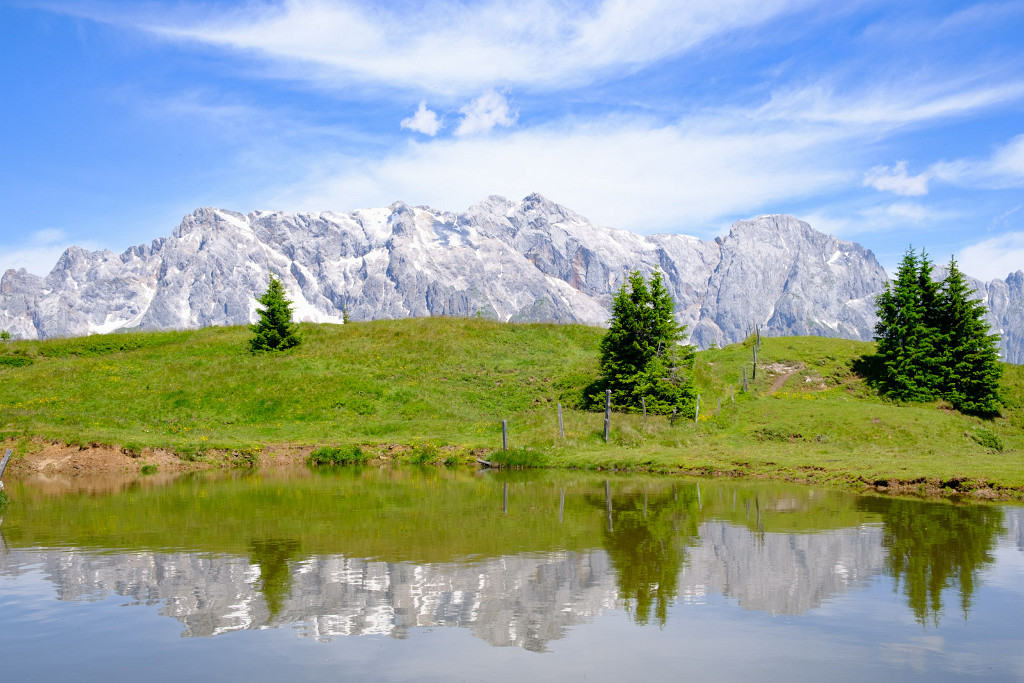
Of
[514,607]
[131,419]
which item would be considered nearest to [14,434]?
[131,419]

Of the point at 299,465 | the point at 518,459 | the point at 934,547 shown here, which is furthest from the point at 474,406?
the point at 934,547

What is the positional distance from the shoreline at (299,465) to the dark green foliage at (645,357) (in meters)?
14.4

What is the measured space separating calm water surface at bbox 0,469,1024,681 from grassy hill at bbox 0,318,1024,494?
42.7 feet

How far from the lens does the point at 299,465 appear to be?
1631 inches

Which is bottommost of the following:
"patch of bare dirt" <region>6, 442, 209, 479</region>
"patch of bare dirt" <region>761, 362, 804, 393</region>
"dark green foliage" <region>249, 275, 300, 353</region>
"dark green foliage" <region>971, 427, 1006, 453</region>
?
"patch of bare dirt" <region>6, 442, 209, 479</region>

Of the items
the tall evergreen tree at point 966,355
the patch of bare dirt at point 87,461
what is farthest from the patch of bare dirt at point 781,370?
the patch of bare dirt at point 87,461

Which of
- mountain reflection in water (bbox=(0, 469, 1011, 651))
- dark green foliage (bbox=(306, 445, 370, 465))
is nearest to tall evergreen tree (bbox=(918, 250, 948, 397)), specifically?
mountain reflection in water (bbox=(0, 469, 1011, 651))

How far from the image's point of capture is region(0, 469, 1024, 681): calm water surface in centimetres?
1084

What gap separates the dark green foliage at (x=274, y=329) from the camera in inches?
2746

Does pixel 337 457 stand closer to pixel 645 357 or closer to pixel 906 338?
pixel 645 357

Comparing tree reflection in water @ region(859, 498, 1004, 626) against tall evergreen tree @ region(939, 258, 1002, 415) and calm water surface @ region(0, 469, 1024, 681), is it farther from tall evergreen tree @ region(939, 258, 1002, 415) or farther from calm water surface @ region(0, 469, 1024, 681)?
tall evergreen tree @ region(939, 258, 1002, 415)

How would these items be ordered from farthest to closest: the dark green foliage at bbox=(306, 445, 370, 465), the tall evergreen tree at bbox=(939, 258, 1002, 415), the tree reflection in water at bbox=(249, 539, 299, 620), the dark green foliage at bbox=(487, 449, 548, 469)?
the tall evergreen tree at bbox=(939, 258, 1002, 415)
the dark green foliage at bbox=(306, 445, 370, 465)
the dark green foliage at bbox=(487, 449, 548, 469)
the tree reflection in water at bbox=(249, 539, 299, 620)

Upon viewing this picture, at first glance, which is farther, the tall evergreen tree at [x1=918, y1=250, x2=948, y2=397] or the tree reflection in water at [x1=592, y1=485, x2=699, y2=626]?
the tall evergreen tree at [x1=918, y1=250, x2=948, y2=397]

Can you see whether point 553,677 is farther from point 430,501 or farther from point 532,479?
point 532,479
